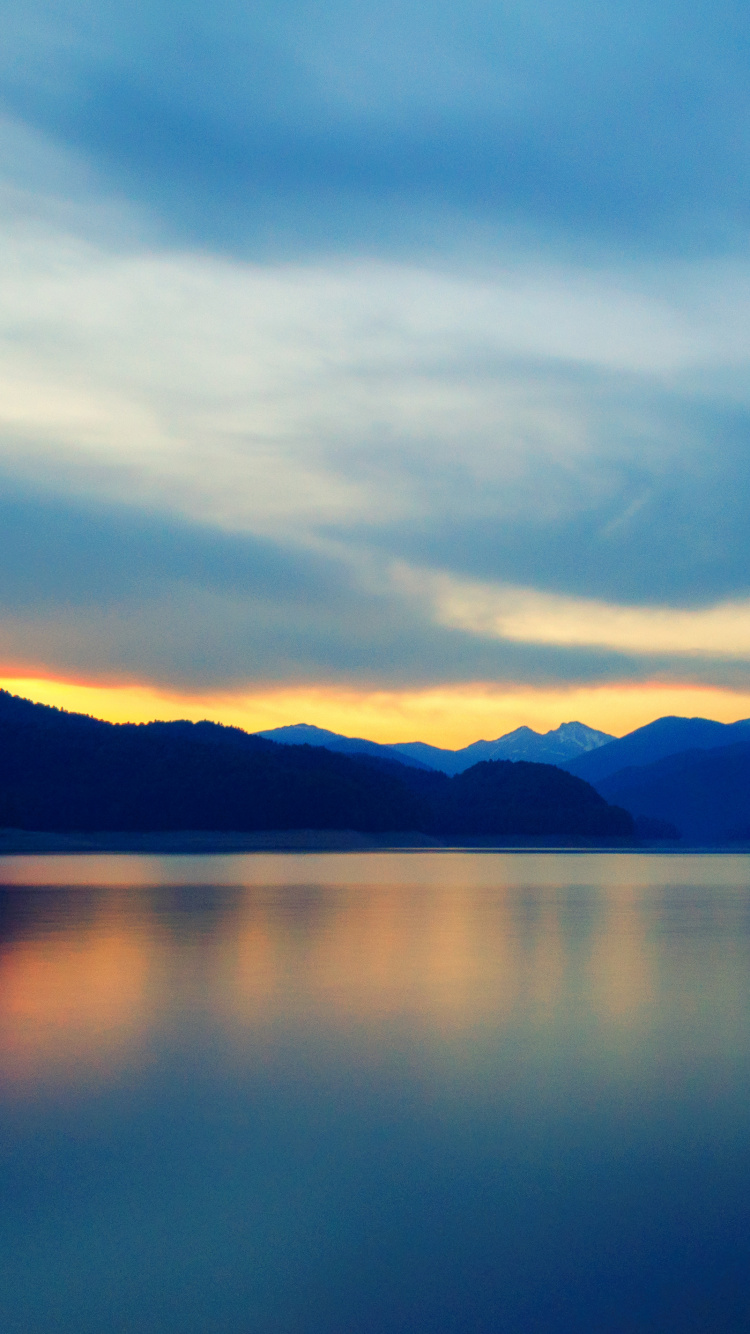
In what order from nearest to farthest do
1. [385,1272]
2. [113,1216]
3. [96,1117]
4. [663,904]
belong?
[385,1272], [113,1216], [96,1117], [663,904]

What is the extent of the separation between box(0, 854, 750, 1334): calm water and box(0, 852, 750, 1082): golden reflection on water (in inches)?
5.3

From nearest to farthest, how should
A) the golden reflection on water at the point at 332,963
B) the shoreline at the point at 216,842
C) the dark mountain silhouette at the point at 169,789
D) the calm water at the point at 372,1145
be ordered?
the calm water at the point at 372,1145 < the golden reflection on water at the point at 332,963 < the shoreline at the point at 216,842 < the dark mountain silhouette at the point at 169,789

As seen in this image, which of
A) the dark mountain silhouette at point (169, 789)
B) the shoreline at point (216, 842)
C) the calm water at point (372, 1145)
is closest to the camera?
the calm water at point (372, 1145)

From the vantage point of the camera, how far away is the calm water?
759 centimetres

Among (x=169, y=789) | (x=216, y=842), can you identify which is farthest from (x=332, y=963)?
(x=169, y=789)

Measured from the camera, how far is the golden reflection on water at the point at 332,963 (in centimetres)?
1769

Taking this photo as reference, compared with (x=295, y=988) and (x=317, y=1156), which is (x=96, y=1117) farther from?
(x=295, y=988)

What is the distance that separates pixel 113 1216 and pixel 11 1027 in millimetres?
8409

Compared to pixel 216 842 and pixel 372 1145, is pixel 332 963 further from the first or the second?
pixel 216 842

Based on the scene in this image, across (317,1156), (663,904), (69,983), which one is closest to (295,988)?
(69,983)

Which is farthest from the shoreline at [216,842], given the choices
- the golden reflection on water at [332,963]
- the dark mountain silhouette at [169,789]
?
the golden reflection on water at [332,963]

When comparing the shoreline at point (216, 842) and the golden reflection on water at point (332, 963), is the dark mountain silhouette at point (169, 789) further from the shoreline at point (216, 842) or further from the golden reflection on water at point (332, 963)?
the golden reflection on water at point (332, 963)

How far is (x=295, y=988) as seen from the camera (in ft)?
69.5

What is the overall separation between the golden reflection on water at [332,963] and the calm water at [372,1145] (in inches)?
5.3
